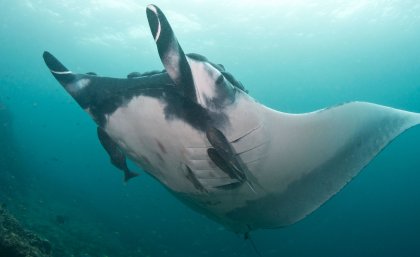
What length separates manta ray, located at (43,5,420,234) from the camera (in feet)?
5.66

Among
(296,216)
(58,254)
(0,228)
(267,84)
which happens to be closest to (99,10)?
(58,254)

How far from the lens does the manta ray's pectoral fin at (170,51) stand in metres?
1.38

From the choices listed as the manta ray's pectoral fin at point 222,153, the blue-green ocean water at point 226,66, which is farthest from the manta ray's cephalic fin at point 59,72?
the blue-green ocean water at point 226,66

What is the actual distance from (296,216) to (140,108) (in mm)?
1939

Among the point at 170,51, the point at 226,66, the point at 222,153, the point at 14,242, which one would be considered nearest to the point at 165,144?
the point at 222,153

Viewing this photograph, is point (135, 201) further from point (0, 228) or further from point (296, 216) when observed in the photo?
point (296, 216)

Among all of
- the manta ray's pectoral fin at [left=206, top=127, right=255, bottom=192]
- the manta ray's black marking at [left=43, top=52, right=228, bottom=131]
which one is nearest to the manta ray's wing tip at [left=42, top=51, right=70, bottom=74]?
the manta ray's black marking at [left=43, top=52, right=228, bottom=131]

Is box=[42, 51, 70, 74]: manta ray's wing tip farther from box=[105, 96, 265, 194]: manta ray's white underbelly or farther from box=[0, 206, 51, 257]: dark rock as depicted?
box=[0, 206, 51, 257]: dark rock

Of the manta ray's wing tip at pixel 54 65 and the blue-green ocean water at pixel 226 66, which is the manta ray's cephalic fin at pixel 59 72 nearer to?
the manta ray's wing tip at pixel 54 65

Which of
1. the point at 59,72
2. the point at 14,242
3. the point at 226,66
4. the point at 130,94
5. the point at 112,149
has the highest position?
the point at 226,66

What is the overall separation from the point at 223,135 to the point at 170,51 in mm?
636

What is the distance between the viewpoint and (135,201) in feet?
109

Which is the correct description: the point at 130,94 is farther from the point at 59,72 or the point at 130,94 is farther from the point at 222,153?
the point at 222,153

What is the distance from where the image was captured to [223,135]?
184 cm
